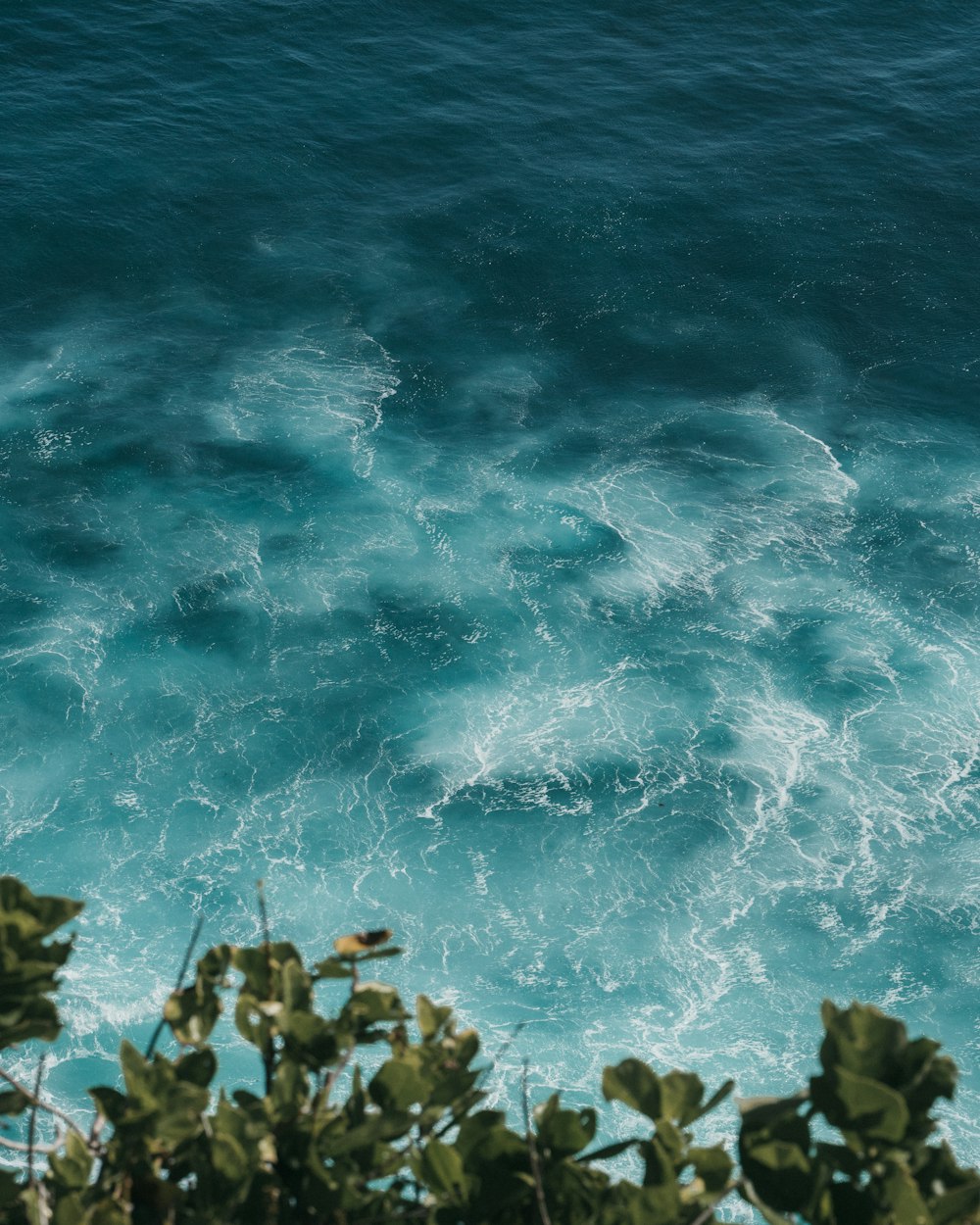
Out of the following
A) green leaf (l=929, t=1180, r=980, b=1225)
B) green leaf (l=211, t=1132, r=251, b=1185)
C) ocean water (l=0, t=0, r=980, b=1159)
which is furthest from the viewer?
ocean water (l=0, t=0, r=980, b=1159)

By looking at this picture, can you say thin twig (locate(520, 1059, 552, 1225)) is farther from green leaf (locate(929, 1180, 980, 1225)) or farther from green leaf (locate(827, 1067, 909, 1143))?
green leaf (locate(929, 1180, 980, 1225))

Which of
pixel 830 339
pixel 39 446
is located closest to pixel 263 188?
pixel 39 446

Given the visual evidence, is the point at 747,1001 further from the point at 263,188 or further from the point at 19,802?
the point at 263,188

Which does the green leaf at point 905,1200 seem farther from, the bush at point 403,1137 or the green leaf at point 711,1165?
the green leaf at point 711,1165

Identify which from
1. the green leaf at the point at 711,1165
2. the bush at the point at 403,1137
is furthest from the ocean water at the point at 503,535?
the green leaf at the point at 711,1165

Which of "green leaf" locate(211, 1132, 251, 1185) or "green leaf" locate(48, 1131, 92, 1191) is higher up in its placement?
"green leaf" locate(211, 1132, 251, 1185)

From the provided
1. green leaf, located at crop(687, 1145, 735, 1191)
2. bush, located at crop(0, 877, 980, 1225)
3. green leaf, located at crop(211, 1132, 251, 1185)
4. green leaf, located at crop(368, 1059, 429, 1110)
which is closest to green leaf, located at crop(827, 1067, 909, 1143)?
bush, located at crop(0, 877, 980, 1225)
